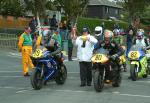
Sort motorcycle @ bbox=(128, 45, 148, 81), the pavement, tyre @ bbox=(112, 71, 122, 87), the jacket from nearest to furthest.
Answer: the pavement, tyre @ bbox=(112, 71, 122, 87), the jacket, motorcycle @ bbox=(128, 45, 148, 81)

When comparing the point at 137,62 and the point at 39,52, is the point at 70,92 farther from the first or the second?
the point at 137,62

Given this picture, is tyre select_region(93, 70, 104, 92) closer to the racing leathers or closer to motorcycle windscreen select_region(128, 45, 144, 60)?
the racing leathers

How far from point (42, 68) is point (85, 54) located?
144cm

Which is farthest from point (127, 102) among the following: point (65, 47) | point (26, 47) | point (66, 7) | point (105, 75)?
point (66, 7)

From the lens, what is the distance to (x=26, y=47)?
773 inches

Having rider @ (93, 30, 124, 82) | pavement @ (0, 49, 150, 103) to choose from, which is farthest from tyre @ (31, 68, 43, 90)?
rider @ (93, 30, 124, 82)

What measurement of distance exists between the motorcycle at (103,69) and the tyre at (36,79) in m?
1.75

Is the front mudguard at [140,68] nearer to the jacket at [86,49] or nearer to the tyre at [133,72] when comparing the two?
the tyre at [133,72]

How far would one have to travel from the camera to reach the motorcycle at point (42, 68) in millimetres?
15289

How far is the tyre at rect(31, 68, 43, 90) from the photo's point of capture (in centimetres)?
1512

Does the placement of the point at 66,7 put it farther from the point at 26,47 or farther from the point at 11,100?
the point at 11,100

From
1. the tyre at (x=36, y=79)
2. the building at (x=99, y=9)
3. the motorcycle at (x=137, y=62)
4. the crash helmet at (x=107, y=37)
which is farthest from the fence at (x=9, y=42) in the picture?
the building at (x=99, y=9)

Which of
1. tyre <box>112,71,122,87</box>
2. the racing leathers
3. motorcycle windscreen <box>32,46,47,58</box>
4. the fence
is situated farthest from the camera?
the fence

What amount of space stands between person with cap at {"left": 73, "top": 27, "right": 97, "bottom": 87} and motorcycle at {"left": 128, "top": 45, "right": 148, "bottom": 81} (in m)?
1.94
